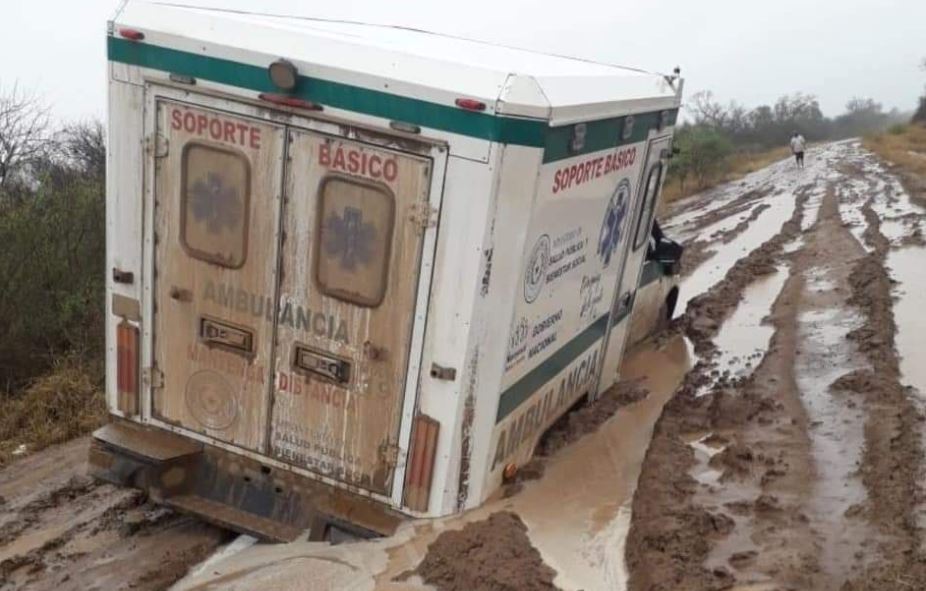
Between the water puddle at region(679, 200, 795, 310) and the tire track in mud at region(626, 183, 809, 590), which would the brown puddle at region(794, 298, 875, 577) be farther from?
the water puddle at region(679, 200, 795, 310)

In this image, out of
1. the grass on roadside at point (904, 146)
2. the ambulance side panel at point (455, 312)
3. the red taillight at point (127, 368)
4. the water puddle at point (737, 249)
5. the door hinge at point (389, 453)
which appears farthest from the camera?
the grass on roadside at point (904, 146)

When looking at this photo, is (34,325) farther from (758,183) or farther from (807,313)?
(758,183)

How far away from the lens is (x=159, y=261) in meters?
4.93

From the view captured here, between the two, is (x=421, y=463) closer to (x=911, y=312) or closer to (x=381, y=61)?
(x=381, y=61)

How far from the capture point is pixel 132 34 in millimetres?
4652

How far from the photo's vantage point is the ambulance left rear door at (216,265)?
4.60m

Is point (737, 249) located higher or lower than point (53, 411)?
higher

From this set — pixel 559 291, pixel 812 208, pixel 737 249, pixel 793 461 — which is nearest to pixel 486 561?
pixel 559 291

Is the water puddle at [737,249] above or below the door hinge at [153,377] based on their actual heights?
below

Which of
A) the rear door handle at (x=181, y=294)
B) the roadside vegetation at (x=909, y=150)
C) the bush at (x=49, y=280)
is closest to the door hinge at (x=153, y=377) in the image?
the rear door handle at (x=181, y=294)

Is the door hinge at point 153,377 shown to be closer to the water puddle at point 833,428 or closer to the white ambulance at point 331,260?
the white ambulance at point 331,260

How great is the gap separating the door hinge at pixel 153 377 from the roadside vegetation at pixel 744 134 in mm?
5248

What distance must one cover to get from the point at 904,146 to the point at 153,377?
34.6 m

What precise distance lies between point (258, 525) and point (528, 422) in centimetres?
157
